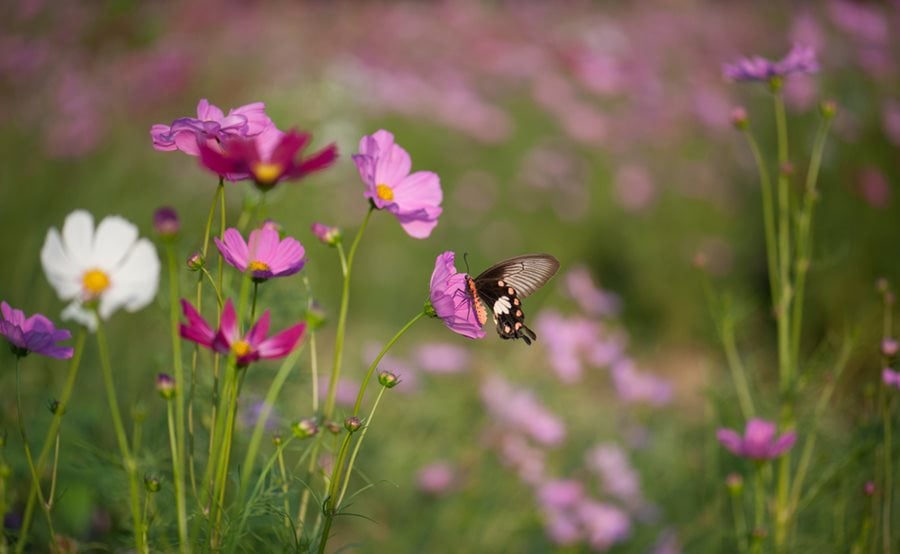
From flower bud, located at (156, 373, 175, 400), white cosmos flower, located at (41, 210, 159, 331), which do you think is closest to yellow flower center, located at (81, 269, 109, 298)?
white cosmos flower, located at (41, 210, 159, 331)

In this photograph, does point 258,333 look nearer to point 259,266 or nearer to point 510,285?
point 259,266

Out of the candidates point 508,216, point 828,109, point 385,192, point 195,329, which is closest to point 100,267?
point 195,329

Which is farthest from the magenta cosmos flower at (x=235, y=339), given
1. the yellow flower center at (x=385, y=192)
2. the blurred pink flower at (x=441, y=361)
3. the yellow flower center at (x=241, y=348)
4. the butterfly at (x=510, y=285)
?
the blurred pink flower at (x=441, y=361)

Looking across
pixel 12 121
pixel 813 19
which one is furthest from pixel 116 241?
pixel 813 19

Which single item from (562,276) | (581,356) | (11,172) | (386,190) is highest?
(386,190)

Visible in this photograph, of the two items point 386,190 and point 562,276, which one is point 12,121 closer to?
point 386,190

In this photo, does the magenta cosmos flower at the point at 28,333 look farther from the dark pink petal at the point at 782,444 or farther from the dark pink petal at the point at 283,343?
the dark pink petal at the point at 782,444
